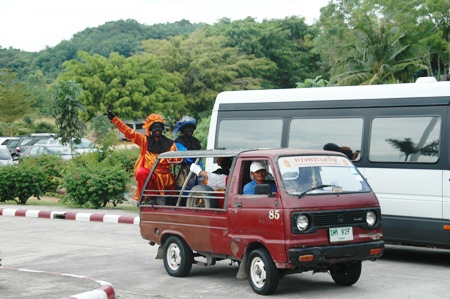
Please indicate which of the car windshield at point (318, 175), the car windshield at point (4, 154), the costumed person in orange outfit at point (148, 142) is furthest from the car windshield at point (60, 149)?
the car windshield at point (318, 175)

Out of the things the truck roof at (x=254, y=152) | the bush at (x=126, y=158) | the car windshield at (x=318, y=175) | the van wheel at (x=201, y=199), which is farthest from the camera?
the bush at (x=126, y=158)

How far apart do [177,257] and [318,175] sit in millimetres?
2492

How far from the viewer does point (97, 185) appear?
815 inches

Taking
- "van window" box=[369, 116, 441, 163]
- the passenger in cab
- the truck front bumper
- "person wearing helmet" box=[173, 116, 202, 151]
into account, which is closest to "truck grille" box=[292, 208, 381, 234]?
the truck front bumper

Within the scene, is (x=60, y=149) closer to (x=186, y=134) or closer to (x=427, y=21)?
(x=427, y=21)

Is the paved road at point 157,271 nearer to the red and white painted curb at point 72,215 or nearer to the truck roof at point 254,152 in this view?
the red and white painted curb at point 72,215

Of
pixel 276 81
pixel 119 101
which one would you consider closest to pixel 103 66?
pixel 119 101

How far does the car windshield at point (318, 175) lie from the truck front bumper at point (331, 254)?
0.64 meters

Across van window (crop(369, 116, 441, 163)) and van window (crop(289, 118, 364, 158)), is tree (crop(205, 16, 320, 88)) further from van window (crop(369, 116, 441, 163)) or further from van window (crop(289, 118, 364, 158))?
van window (crop(369, 116, 441, 163))

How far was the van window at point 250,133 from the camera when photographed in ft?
45.5

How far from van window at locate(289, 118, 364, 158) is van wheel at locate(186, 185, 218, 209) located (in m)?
3.24

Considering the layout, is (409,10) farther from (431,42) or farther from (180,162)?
(180,162)

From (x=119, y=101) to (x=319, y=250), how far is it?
192 ft

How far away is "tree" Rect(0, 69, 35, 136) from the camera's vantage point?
6738 centimetres
